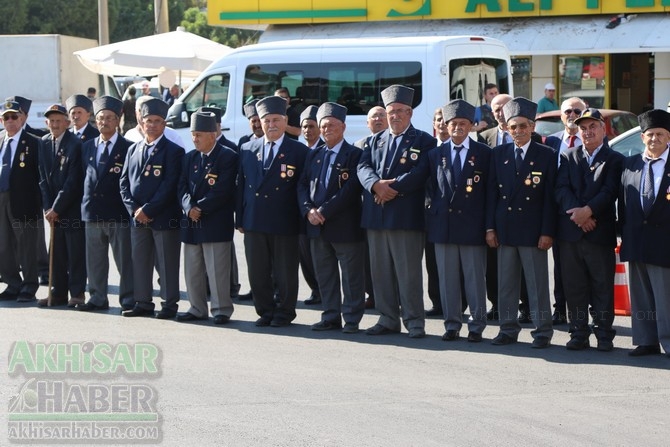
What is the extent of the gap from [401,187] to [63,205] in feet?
12.3

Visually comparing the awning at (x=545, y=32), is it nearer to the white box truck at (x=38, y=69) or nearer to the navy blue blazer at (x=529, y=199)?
the white box truck at (x=38, y=69)

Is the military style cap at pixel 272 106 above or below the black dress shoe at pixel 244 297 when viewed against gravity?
above

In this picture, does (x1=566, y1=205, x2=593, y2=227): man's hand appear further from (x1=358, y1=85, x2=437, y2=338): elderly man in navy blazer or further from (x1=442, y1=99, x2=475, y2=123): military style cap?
(x1=358, y1=85, x2=437, y2=338): elderly man in navy blazer

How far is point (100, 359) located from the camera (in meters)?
9.12

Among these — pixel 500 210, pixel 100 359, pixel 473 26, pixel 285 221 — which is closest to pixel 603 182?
pixel 500 210

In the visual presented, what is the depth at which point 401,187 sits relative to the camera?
32.8 feet

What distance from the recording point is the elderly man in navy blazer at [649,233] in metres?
9.12

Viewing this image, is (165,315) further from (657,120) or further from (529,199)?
(657,120)

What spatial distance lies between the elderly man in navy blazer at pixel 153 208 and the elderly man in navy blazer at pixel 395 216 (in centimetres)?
202

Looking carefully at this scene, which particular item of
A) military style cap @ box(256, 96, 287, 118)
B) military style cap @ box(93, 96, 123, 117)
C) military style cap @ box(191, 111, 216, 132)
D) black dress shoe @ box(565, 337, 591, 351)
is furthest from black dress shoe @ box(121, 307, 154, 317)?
black dress shoe @ box(565, 337, 591, 351)

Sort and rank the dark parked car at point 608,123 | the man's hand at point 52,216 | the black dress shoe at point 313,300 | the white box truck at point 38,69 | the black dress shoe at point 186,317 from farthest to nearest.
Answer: the white box truck at point 38,69, the dark parked car at point 608,123, the black dress shoe at point 313,300, the man's hand at point 52,216, the black dress shoe at point 186,317

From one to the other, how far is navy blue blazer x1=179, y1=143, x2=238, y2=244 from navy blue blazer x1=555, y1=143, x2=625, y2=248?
125 inches

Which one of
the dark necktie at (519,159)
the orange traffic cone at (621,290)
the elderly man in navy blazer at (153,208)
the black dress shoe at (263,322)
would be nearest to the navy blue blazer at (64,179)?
the elderly man in navy blazer at (153,208)

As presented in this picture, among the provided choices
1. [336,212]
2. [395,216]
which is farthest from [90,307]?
[395,216]
